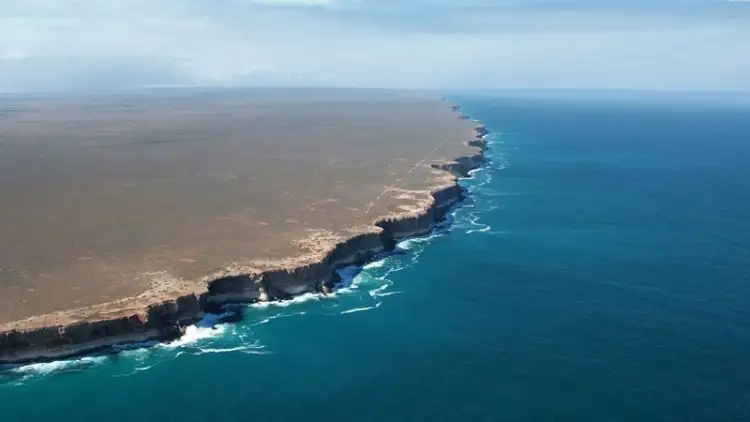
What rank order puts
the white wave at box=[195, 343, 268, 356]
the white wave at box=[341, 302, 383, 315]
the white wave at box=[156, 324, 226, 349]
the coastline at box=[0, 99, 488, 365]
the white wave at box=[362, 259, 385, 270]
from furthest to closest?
1. the white wave at box=[362, 259, 385, 270]
2. the white wave at box=[341, 302, 383, 315]
3. the white wave at box=[156, 324, 226, 349]
4. the white wave at box=[195, 343, 268, 356]
5. the coastline at box=[0, 99, 488, 365]

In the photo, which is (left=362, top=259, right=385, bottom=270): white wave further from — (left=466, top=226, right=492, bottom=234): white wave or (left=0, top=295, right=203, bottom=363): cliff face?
(left=0, top=295, right=203, bottom=363): cliff face

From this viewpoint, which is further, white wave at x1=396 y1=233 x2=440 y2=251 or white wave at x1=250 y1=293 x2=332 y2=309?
white wave at x1=396 y1=233 x2=440 y2=251

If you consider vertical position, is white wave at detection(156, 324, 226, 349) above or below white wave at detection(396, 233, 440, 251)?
below

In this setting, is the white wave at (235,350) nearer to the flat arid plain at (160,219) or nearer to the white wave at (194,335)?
the white wave at (194,335)

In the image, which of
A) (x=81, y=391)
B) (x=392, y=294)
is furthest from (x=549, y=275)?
(x=81, y=391)

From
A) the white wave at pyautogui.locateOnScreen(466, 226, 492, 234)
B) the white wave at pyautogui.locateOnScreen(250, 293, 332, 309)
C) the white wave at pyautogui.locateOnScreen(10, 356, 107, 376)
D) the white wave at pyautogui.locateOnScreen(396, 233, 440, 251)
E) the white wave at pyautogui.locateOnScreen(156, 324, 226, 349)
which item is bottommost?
the white wave at pyautogui.locateOnScreen(10, 356, 107, 376)

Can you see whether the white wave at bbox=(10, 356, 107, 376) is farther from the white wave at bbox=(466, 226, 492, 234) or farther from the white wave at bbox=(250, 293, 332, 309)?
the white wave at bbox=(466, 226, 492, 234)

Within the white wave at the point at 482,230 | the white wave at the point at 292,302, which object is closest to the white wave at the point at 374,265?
the white wave at the point at 292,302

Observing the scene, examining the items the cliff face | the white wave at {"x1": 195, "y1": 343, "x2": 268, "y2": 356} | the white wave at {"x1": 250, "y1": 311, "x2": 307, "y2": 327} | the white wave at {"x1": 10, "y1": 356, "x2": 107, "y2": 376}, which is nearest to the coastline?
the cliff face

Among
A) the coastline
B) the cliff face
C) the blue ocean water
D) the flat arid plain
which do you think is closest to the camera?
the blue ocean water

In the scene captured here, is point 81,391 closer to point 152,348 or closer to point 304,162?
point 152,348
